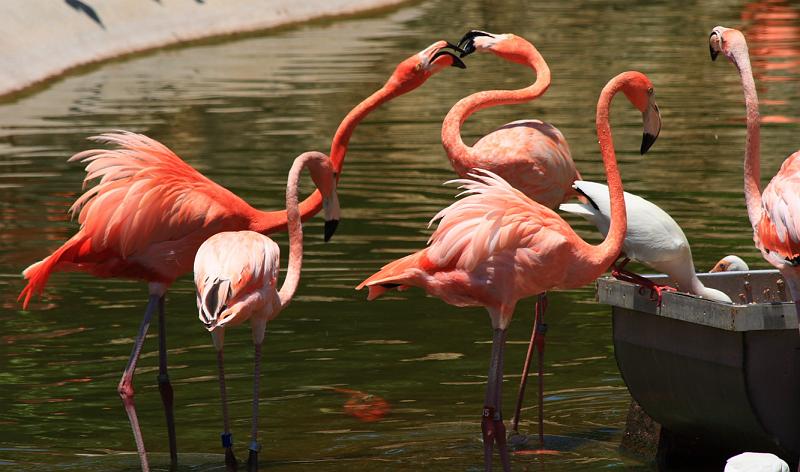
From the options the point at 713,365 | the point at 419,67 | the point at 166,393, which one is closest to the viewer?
the point at 713,365

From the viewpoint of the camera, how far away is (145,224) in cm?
590

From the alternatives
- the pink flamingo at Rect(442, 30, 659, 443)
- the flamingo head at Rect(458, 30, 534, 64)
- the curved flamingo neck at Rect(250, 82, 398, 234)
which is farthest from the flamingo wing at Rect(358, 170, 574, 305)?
the flamingo head at Rect(458, 30, 534, 64)

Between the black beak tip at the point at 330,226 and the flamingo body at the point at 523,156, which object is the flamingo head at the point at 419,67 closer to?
the flamingo body at the point at 523,156

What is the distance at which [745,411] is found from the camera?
5129 millimetres

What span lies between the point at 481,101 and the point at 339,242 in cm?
308

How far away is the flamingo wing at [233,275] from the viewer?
527cm

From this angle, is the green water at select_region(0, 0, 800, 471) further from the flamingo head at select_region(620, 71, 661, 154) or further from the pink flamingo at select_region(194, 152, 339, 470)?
the flamingo head at select_region(620, 71, 661, 154)

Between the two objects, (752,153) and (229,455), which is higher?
(752,153)

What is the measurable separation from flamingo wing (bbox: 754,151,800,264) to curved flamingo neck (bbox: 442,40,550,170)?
5.12 feet

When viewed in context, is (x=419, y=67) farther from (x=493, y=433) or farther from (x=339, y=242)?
(x=339, y=242)

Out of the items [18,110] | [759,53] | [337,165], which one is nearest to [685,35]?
[759,53]

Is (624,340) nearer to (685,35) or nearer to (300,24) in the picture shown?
(685,35)

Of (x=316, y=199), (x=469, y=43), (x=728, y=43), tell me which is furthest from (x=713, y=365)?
(x=469, y=43)

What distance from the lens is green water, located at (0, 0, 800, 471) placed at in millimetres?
6227
